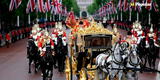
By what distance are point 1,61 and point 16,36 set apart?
16.4m

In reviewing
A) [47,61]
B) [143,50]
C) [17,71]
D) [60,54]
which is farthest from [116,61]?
[17,71]

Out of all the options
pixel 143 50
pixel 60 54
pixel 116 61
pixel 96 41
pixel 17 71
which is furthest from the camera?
pixel 143 50

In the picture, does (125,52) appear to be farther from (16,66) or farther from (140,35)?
(16,66)

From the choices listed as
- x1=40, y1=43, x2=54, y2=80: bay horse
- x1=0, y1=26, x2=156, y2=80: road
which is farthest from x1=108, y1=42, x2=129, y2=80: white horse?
x1=0, y1=26, x2=156, y2=80: road

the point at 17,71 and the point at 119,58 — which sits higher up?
the point at 119,58

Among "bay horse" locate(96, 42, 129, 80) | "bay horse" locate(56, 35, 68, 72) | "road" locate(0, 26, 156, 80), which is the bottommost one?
"road" locate(0, 26, 156, 80)

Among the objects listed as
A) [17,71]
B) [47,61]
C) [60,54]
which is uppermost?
[47,61]

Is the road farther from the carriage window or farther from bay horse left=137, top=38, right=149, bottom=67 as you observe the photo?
the carriage window

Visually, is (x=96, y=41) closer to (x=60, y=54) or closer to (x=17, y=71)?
(x=60, y=54)

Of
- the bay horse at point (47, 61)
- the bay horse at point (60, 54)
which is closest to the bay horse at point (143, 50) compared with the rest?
the bay horse at point (60, 54)

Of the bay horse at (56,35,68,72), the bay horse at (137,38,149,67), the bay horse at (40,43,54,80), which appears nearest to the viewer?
the bay horse at (40,43,54,80)

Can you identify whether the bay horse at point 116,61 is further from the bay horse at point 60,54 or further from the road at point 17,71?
the bay horse at point 60,54

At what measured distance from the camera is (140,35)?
19.4 m

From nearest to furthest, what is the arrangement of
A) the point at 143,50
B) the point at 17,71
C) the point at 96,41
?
1. the point at 96,41
2. the point at 17,71
3. the point at 143,50
